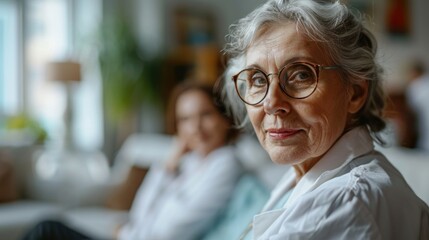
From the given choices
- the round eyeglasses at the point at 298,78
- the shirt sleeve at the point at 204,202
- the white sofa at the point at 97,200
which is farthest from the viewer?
the white sofa at the point at 97,200

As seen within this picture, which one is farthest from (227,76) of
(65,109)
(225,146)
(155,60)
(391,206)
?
(155,60)

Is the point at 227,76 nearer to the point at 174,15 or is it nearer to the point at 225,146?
the point at 225,146

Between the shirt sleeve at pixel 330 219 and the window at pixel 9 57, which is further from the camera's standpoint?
the window at pixel 9 57

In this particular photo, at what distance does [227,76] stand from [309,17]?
15.0 inches

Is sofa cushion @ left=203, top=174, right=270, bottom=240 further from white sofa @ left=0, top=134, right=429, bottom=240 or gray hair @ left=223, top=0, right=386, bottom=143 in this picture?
gray hair @ left=223, top=0, right=386, bottom=143

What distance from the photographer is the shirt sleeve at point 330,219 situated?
875mm

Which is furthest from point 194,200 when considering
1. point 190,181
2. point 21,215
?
point 21,215

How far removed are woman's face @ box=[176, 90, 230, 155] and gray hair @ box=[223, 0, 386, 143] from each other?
1.06 metres

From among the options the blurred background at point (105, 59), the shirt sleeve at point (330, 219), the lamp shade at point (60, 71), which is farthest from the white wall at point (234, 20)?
the shirt sleeve at point (330, 219)

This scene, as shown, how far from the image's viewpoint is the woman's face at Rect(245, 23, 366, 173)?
40.8 inches

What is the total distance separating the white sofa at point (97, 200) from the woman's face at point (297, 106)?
4.08 feet

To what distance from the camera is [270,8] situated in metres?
1.09

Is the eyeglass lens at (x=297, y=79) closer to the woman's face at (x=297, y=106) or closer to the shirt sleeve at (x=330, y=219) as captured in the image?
the woman's face at (x=297, y=106)

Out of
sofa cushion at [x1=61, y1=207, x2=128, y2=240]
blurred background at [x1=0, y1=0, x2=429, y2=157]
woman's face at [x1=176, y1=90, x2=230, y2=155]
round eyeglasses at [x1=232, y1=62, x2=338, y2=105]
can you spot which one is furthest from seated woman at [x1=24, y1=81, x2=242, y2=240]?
blurred background at [x1=0, y1=0, x2=429, y2=157]
